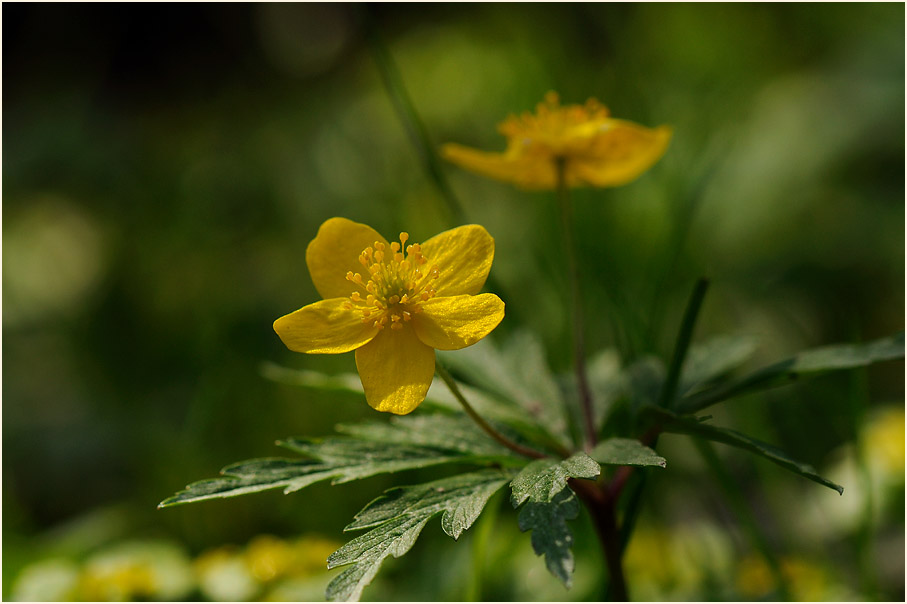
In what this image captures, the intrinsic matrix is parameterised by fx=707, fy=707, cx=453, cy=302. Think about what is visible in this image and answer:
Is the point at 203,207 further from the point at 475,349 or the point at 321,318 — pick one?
the point at 321,318

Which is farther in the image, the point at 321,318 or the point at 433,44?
the point at 433,44

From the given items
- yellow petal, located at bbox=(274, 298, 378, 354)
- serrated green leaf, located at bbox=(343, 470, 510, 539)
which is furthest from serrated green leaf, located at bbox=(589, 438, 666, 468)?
yellow petal, located at bbox=(274, 298, 378, 354)

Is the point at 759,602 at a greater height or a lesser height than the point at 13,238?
lesser

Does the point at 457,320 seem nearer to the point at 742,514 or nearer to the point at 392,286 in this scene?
the point at 392,286

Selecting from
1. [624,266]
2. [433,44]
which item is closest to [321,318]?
[624,266]

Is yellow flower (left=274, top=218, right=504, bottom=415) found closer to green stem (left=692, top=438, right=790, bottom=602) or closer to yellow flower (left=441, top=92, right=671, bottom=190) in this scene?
yellow flower (left=441, top=92, right=671, bottom=190)

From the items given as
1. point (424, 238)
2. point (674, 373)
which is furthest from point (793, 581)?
point (424, 238)

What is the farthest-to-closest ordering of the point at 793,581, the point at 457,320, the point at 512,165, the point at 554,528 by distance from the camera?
1. the point at 793,581
2. the point at 512,165
3. the point at 457,320
4. the point at 554,528
